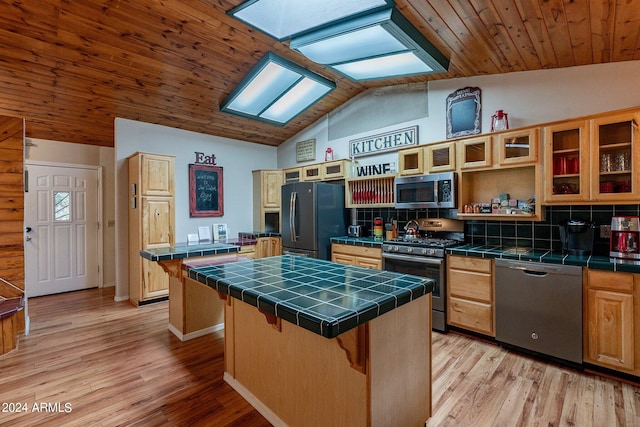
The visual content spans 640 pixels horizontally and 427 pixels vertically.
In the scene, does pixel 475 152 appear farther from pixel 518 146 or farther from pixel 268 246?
pixel 268 246

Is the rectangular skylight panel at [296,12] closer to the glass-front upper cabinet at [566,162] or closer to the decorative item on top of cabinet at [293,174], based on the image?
the glass-front upper cabinet at [566,162]

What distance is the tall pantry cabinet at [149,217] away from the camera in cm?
405

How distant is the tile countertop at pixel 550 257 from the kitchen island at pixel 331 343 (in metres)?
1.45

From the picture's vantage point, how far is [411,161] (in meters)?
3.83

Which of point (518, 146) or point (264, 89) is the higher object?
point (264, 89)

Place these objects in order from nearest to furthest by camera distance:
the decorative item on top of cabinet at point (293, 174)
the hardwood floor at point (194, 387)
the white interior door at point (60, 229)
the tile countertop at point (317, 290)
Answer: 1. the tile countertop at point (317, 290)
2. the hardwood floor at point (194, 387)
3. the white interior door at point (60, 229)
4. the decorative item on top of cabinet at point (293, 174)

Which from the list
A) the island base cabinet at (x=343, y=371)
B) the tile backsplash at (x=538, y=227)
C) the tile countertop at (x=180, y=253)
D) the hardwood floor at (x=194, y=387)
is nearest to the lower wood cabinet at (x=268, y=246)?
the tile countertop at (x=180, y=253)

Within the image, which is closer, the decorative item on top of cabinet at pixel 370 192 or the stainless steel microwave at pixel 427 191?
the stainless steel microwave at pixel 427 191

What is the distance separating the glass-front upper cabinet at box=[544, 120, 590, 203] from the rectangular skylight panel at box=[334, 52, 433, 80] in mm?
1447

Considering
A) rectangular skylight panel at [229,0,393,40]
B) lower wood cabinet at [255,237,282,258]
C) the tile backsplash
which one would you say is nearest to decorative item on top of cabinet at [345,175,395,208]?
the tile backsplash

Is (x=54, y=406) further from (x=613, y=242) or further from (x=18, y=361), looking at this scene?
(x=613, y=242)

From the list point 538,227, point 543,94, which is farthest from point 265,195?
point 543,94

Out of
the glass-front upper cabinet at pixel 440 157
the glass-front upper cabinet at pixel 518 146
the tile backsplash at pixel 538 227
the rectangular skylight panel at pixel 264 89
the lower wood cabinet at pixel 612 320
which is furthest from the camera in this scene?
the rectangular skylight panel at pixel 264 89

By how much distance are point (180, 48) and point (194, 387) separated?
3.18 m
